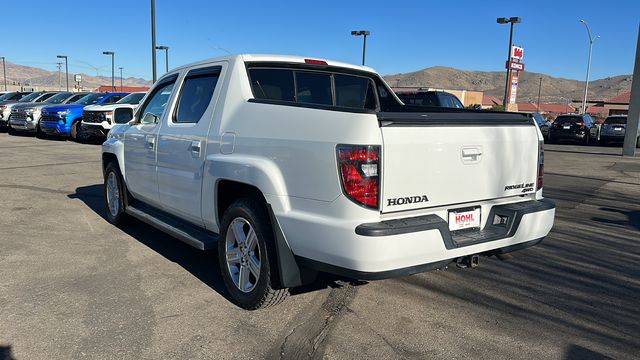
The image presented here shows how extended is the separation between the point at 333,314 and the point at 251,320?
0.60 meters

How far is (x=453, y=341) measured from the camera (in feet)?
11.0

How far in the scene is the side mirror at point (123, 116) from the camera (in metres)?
6.11

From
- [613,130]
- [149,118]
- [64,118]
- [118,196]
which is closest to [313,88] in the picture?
[149,118]

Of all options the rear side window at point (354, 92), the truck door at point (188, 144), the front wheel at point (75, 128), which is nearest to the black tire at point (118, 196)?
the truck door at point (188, 144)

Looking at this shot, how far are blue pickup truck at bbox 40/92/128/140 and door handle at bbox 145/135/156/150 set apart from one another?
13.9 metres

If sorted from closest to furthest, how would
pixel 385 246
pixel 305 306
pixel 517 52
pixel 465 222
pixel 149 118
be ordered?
pixel 385 246 < pixel 465 222 < pixel 305 306 < pixel 149 118 < pixel 517 52

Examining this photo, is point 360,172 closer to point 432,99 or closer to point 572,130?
point 432,99

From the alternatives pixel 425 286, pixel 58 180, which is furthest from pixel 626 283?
pixel 58 180

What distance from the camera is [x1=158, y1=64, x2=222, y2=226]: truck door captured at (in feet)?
13.8

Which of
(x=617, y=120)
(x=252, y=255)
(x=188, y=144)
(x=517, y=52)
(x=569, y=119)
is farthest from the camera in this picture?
(x=517, y=52)

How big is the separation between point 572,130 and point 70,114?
2155 centimetres

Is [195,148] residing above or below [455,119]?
below

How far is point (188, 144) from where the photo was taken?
432 centimetres

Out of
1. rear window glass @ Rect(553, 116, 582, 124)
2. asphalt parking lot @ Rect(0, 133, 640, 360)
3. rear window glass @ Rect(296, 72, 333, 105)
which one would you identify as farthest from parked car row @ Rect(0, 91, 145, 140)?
rear window glass @ Rect(553, 116, 582, 124)
